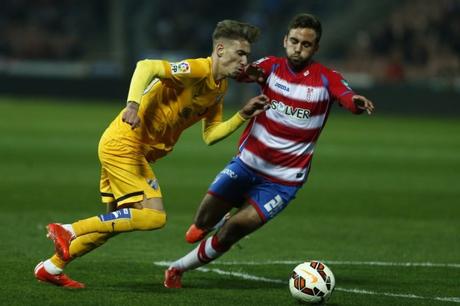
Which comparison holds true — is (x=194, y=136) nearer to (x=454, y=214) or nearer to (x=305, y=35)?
(x=454, y=214)

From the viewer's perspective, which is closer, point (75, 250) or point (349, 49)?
point (75, 250)

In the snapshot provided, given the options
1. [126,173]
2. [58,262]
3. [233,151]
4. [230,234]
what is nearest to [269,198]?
[230,234]

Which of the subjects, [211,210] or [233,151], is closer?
[211,210]

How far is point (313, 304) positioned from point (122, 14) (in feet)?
100

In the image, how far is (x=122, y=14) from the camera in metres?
37.2

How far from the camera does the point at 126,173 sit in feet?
26.3

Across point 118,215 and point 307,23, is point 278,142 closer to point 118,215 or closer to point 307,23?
point 307,23

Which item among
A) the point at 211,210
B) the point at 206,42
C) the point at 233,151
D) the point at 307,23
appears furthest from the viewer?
the point at 206,42

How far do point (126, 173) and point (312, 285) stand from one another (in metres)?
1.68

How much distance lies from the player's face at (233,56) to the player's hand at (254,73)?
0.05 metres

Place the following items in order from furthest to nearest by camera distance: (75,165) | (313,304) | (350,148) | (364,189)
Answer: (350,148) < (75,165) < (364,189) < (313,304)

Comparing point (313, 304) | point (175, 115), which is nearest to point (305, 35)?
point (175, 115)

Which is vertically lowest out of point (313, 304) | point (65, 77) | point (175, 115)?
point (65, 77)

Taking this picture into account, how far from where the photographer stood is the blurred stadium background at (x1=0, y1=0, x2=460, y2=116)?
33469 mm
